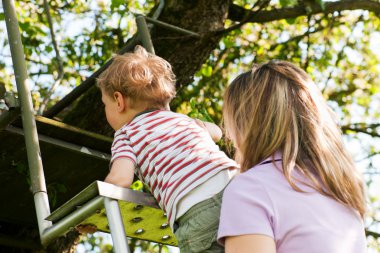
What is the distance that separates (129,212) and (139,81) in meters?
0.51

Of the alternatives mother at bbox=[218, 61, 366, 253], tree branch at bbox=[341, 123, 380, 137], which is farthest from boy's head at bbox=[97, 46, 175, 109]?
tree branch at bbox=[341, 123, 380, 137]

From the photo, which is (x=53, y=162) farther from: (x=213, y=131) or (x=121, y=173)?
(x=121, y=173)

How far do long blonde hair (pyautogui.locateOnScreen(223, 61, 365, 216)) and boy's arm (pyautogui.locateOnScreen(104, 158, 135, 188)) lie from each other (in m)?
0.57

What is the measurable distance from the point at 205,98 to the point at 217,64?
53 cm

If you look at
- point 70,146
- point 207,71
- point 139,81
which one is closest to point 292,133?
point 139,81

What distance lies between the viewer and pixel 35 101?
7941mm

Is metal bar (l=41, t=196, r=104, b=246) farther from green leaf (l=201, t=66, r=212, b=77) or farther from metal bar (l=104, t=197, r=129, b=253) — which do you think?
green leaf (l=201, t=66, r=212, b=77)

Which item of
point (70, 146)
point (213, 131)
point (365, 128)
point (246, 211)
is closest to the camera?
point (246, 211)

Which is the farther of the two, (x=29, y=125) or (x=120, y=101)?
(x=29, y=125)

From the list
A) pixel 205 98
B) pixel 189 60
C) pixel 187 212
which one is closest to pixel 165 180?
pixel 187 212

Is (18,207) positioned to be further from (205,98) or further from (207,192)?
(205,98)

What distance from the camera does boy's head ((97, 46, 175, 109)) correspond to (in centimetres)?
298

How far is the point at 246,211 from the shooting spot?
1988 millimetres

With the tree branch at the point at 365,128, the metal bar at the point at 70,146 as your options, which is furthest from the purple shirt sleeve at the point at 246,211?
the tree branch at the point at 365,128
